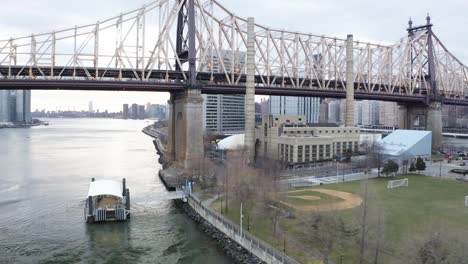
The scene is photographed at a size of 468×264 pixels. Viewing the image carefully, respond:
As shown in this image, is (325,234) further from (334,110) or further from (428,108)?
(334,110)

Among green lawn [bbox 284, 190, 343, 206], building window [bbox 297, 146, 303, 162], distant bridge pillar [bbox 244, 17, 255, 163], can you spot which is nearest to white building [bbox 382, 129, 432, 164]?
building window [bbox 297, 146, 303, 162]

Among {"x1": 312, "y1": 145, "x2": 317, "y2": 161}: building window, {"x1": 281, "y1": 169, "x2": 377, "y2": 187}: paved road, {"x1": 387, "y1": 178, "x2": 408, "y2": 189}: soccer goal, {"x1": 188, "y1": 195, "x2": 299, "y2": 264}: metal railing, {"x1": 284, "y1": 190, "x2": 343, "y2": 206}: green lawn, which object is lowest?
{"x1": 188, "y1": 195, "x2": 299, "y2": 264}: metal railing

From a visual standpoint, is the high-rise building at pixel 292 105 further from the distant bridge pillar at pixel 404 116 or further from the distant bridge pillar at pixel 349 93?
the distant bridge pillar at pixel 349 93

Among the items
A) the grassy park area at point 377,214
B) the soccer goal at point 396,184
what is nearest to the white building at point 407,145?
the grassy park area at point 377,214

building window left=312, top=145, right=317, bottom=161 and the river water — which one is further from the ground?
building window left=312, top=145, right=317, bottom=161

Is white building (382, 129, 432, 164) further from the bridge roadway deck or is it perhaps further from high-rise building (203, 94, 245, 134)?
high-rise building (203, 94, 245, 134)

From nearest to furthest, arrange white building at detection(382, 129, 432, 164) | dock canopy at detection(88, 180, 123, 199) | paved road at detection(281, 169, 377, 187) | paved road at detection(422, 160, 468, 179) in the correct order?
dock canopy at detection(88, 180, 123, 199) < paved road at detection(281, 169, 377, 187) < paved road at detection(422, 160, 468, 179) < white building at detection(382, 129, 432, 164)

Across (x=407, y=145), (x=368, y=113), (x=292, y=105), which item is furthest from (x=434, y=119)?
(x=368, y=113)
